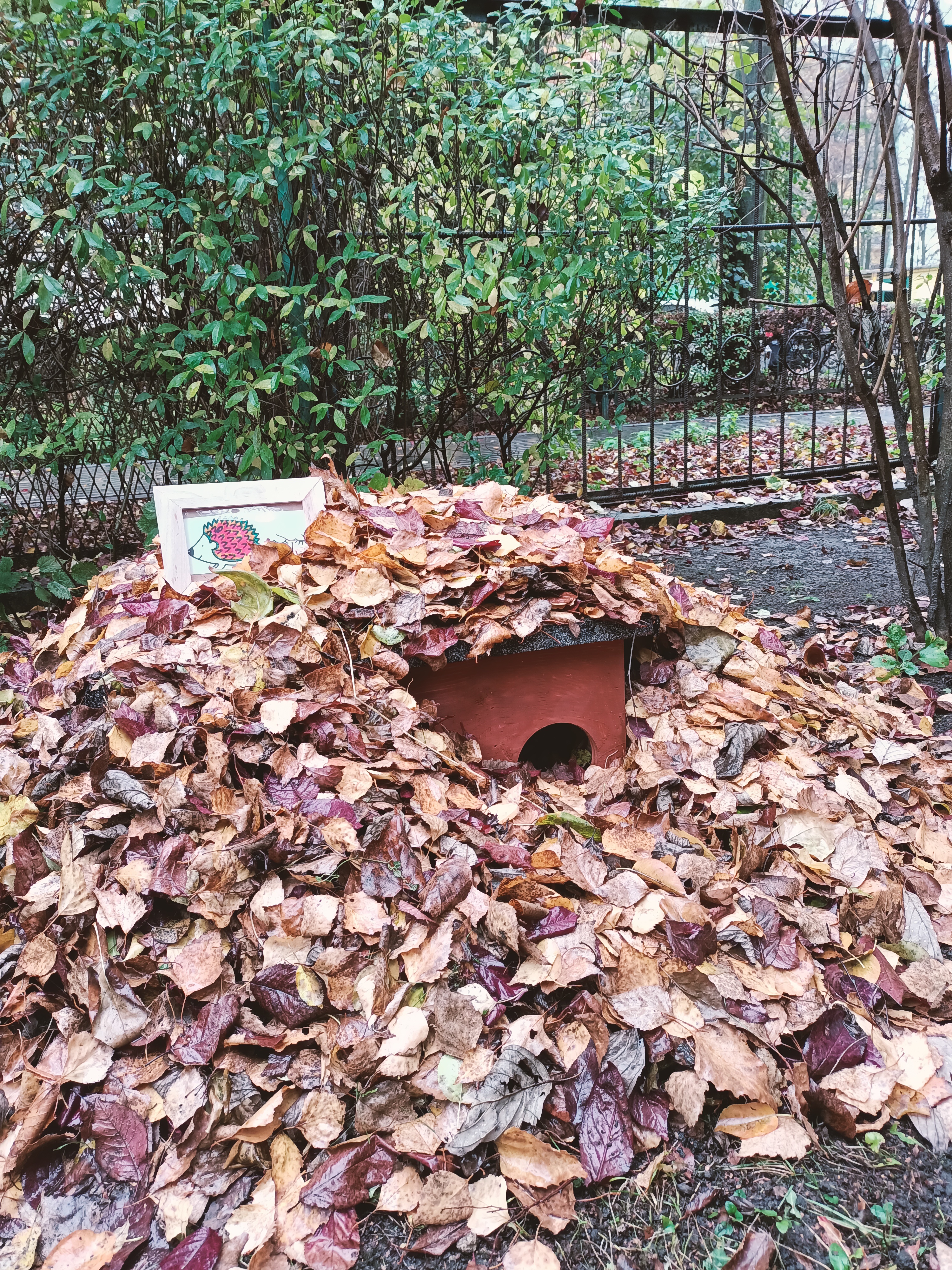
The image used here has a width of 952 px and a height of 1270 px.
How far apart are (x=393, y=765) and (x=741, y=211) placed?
10242 mm

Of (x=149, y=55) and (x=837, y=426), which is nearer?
(x=149, y=55)

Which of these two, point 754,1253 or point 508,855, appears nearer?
point 754,1253

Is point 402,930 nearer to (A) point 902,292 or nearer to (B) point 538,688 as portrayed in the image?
(B) point 538,688

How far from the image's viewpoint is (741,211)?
10078 mm

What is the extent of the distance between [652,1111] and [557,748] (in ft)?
3.75

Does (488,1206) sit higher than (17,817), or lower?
lower

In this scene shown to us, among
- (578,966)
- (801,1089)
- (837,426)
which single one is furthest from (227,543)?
(837,426)

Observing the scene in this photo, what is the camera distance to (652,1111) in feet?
4.51

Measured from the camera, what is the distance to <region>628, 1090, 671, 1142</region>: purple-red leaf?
136 cm

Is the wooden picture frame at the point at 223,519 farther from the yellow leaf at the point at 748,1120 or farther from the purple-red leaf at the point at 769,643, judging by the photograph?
the yellow leaf at the point at 748,1120

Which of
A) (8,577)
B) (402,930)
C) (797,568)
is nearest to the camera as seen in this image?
(402,930)

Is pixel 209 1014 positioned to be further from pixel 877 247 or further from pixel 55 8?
pixel 877 247

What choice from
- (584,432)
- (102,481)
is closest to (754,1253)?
(584,432)

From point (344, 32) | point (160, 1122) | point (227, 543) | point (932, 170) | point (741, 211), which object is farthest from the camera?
point (741, 211)
